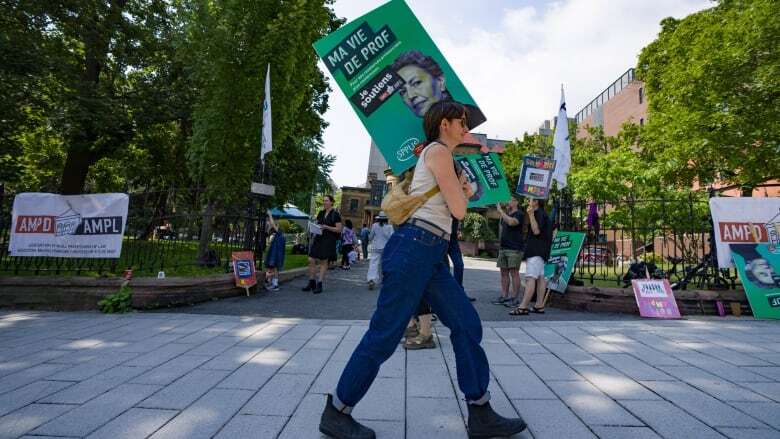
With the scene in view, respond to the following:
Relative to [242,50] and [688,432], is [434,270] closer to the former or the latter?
[688,432]

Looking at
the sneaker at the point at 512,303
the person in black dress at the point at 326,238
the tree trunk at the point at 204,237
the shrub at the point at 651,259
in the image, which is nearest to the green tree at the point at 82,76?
the tree trunk at the point at 204,237

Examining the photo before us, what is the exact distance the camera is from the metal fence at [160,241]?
6.98m

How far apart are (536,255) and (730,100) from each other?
39.5 feet

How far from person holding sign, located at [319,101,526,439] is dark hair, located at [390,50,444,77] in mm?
912

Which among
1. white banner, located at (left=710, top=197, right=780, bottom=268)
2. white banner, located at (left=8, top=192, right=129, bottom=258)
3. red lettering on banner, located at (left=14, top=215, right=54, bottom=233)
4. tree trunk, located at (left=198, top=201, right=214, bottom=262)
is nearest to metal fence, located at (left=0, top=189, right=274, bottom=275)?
tree trunk, located at (left=198, top=201, right=214, bottom=262)

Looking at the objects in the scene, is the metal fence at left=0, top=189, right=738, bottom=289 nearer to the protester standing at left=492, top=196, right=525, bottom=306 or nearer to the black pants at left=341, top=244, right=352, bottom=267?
the protester standing at left=492, top=196, right=525, bottom=306

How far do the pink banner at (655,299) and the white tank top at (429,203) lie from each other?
5.75m

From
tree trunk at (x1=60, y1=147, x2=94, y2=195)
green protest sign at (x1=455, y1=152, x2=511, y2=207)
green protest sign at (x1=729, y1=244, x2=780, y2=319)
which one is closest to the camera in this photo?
green protest sign at (x1=455, y1=152, x2=511, y2=207)

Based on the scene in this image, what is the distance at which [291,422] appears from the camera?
2463 mm

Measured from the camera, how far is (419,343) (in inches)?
171

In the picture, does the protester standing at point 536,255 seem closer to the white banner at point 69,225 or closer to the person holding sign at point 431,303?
the person holding sign at point 431,303

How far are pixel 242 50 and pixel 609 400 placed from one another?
1081 centimetres

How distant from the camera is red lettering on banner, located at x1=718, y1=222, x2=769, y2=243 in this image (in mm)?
6758

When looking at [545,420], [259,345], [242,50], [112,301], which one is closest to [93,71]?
[242,50]
